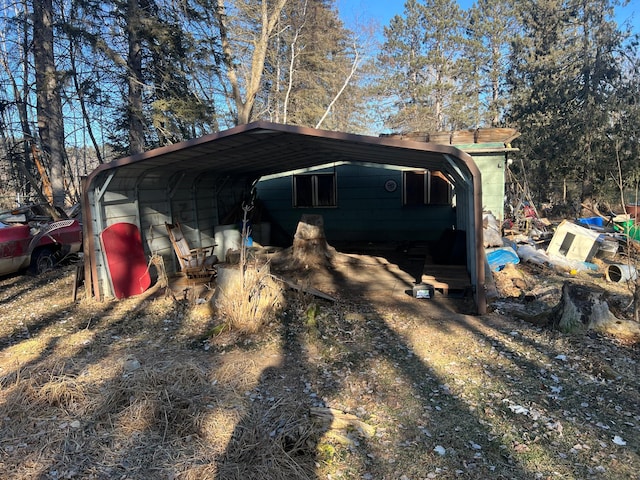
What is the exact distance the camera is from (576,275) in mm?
7664

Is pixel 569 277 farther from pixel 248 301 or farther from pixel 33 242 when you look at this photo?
pixel 33 242

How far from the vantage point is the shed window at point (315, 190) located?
12.0 m

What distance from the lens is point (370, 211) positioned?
38.5 ft

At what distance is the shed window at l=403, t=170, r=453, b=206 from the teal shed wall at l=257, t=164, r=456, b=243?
164 millimetres

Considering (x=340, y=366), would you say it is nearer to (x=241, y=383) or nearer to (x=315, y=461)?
(x=241, y=383)

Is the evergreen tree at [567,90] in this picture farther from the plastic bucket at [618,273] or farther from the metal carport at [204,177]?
the metal carport at [204,177]

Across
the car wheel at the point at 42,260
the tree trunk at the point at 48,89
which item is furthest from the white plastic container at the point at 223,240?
the tree trunk at the point at 48,89

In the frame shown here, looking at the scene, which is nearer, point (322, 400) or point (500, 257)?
point (322, 400)

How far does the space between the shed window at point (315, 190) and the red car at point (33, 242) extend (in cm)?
571

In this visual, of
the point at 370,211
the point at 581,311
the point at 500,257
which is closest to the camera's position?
the point at 581,311

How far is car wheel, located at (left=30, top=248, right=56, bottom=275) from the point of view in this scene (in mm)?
8242

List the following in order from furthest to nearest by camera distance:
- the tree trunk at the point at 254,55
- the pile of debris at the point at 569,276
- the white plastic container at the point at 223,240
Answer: the tree trunk at the point at 254,55
the white plastic container at the point at 223,240
the pile of debris at the point at 569,276

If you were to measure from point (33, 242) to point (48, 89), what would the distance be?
6.10m

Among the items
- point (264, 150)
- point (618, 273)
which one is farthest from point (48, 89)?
point (618, 273)
